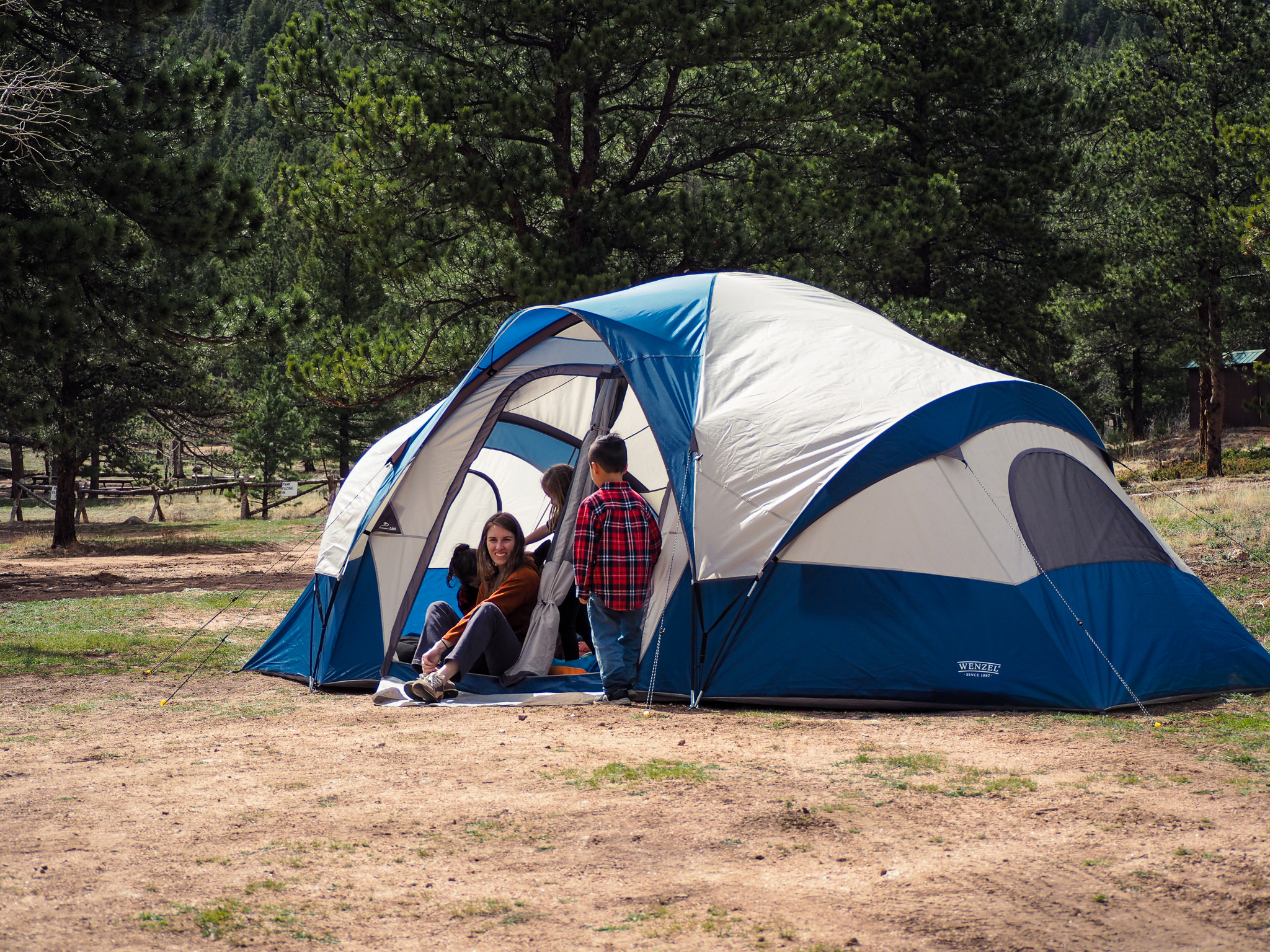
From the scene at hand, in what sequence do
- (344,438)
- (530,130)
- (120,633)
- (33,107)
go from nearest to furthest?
(33,107) < (120,633) < (530,130) < (344,438)

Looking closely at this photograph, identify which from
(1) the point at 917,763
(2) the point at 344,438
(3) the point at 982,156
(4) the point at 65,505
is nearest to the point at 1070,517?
(1) the point at 917,763

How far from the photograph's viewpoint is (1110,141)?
24328mm

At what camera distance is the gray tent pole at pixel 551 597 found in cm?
646

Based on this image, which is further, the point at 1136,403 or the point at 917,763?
the point at 1136,403

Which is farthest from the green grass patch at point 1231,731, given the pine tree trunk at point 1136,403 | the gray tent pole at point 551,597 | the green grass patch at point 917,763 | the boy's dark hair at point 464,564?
the pine tree trunk at point 1136,403

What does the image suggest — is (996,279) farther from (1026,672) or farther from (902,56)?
(1026,672)

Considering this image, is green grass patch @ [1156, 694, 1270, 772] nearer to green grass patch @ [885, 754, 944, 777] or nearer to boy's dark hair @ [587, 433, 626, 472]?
green grass patch @ [885, 754, 944, 777]

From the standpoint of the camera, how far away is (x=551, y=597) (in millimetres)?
6566

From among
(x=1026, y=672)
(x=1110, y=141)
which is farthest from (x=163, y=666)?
(x=1110, y=141)

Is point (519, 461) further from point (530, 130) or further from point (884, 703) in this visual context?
point (530, 130)

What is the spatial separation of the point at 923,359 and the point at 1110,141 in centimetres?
2104

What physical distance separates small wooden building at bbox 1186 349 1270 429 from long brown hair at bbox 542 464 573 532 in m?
28.6

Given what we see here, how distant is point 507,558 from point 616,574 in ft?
3.27

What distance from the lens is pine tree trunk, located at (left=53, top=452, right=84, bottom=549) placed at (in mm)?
19017
